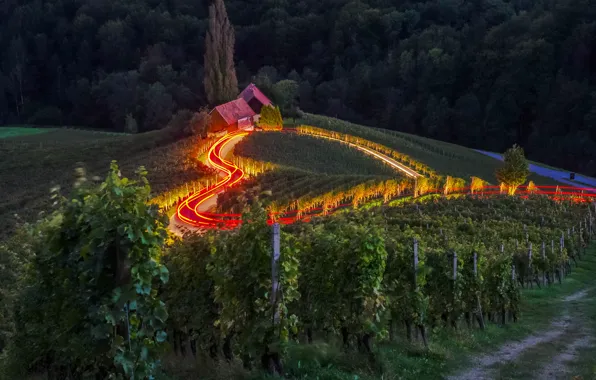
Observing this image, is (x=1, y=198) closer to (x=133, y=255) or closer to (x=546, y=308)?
(x=546, y=308)

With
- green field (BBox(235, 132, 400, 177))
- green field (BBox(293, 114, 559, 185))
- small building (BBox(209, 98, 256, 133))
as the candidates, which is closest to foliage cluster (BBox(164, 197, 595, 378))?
green field (BBox(235, 132, 400, 177))

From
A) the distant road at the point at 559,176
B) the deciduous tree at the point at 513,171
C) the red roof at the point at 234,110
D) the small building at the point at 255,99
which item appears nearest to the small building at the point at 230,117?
the red roof at the point at 234,110

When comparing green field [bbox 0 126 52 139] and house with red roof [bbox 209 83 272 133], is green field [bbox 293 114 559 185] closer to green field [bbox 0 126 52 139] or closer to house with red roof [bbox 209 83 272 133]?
house with red roof [bbox 209 83 272 133]

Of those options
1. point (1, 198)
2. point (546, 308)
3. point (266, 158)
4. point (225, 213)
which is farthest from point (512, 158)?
point (1, 198)

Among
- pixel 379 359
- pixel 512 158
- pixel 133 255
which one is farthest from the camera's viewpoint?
pixel 512 158

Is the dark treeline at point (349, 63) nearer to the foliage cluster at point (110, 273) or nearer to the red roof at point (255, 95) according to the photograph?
the red roof at point (255, 95)

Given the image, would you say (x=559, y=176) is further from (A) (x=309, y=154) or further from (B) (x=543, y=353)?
(B) (x=543, y=353)
